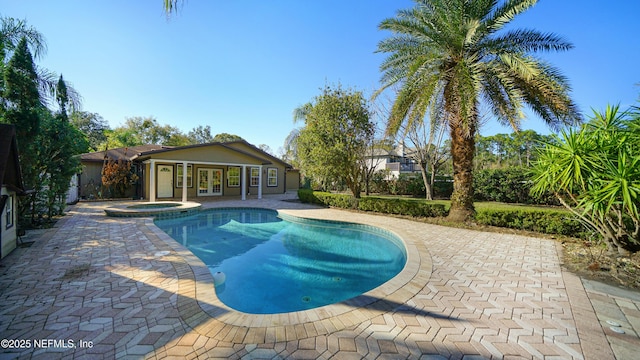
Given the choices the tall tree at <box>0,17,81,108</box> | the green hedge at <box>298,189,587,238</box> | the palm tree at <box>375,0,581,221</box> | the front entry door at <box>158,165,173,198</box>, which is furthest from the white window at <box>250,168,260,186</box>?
the palm tree at <box>375,0,581,221</box>

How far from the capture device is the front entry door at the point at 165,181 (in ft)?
55.8

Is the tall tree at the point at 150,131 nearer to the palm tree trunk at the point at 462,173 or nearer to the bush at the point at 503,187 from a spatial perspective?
the palm tree trunk at the point at 462,173

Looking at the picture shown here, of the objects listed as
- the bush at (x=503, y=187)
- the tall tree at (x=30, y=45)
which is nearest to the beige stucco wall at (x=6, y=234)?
the tall tree at (x=30, y=45)

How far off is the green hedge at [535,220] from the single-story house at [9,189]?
13.6 m

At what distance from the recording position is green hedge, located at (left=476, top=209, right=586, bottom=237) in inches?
313

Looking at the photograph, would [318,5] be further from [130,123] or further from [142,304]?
[130,123]

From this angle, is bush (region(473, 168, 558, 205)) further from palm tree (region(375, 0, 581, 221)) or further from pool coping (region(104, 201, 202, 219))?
pool coping (region(104, 201, 202, 219))

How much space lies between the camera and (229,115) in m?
23.9

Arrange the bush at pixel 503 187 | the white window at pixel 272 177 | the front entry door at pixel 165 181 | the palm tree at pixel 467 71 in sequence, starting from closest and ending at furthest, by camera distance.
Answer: the palm tree at pixel 467 71 → the bush at pixel 503 187 → the front entry door at pixel 165 181 → the white window at pixel 272 177

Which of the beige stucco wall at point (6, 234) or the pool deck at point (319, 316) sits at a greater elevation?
the beige stucco wall at point (6, 234)

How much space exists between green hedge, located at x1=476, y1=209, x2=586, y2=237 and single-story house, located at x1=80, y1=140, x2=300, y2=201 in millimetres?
14875

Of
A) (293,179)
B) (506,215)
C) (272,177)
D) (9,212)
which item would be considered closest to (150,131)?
(293,179)

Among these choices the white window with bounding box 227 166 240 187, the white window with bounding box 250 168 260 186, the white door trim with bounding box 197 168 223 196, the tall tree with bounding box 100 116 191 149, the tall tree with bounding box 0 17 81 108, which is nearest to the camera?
the tall tree with bounding box 0 17 81 108

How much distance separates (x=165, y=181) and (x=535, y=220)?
2036 cm
